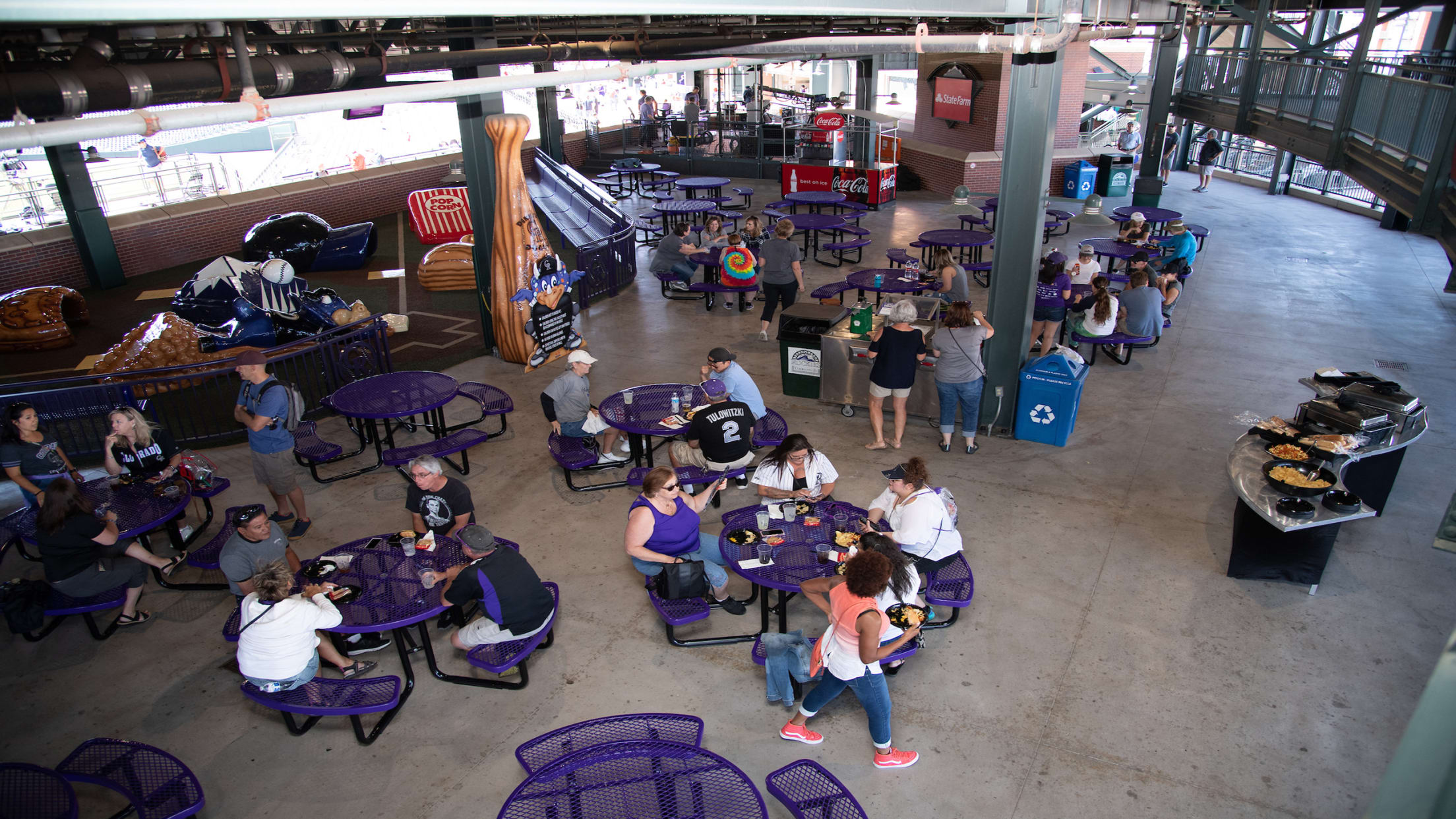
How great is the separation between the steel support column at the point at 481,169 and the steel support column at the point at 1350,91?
13.4 meters

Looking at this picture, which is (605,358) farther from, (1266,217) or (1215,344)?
(1266,217)

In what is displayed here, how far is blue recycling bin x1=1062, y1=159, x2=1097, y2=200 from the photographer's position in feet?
71.4

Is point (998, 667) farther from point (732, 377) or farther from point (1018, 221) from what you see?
point (1018, 221)

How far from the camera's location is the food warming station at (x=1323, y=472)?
6.59 meters

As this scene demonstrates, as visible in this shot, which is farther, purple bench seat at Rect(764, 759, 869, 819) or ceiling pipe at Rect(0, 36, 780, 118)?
purple bench seat at Rect(764, 759, 869, 819)

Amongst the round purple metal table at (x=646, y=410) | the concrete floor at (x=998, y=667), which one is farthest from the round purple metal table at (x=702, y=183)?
the round purple metal table at (x=646, y=410)

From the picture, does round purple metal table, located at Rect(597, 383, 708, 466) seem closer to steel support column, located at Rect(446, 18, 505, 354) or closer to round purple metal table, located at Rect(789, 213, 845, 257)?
steel support column, located at Rect(446, 18, 505, 354)

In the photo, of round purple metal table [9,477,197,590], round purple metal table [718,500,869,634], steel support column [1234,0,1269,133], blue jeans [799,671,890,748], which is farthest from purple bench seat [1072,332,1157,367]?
steel support column [1234,0,1269,133]

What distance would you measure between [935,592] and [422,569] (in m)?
3.59

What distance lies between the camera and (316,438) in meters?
9.01

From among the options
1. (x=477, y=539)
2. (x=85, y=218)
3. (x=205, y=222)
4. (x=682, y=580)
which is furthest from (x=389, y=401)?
(x=205, y=222)

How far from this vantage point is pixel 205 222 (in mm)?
18078

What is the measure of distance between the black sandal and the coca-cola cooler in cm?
1647

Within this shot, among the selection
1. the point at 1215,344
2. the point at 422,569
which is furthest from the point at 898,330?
the point at 1215,344
